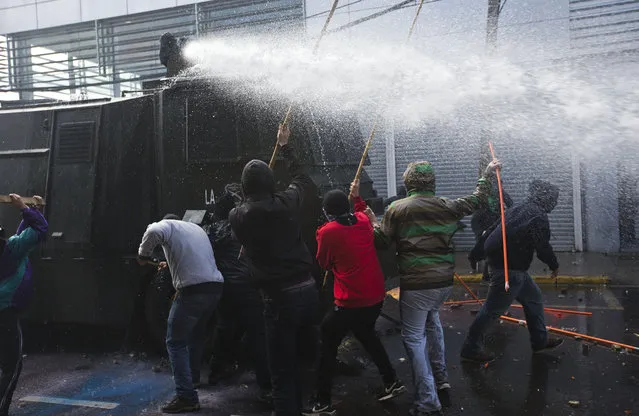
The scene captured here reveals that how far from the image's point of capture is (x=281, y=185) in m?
5.29

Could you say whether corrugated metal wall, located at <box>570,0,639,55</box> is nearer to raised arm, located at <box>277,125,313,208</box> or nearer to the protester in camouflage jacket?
the protester in camouflage jacket

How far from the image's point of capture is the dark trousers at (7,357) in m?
4.27

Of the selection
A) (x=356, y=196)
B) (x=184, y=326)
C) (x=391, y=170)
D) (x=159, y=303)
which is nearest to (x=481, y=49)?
(x=391, y=170)

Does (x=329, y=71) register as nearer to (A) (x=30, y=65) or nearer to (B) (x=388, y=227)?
(B) (x=388, y=227)

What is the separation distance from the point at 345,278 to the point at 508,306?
1.90m

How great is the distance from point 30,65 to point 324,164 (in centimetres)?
1071

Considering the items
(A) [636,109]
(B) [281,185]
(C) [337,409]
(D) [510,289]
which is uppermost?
(A) [636,109]

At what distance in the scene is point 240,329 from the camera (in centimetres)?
500

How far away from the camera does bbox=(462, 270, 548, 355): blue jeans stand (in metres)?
5.23

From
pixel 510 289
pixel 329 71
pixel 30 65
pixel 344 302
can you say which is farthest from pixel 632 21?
pixel 30 65

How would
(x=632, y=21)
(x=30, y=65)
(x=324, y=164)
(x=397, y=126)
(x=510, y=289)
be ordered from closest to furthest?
(x=510, y=289) → (x=324, y=164) → (x=632, y=21) → (x=397, y=126) → (x=30, y=65)

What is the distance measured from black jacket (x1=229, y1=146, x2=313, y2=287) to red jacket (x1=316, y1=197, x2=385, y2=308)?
352 millimetres

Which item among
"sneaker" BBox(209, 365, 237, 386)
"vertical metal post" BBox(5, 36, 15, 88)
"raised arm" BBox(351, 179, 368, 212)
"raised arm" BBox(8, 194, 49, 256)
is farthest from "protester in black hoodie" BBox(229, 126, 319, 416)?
"vertical metal post" BBox(5, 36, 15, 88)

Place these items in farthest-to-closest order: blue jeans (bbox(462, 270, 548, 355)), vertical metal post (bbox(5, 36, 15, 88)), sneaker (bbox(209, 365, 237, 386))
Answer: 1. vertical metal post (bbox(5, 36, 15, 88))
2. blue jeans (bbox(462, 270, 548, 355))
3. sneaker (bbox(209, 365, 237, 386))
